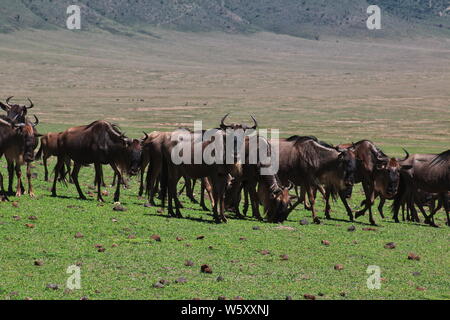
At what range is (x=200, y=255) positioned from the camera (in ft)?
37.2

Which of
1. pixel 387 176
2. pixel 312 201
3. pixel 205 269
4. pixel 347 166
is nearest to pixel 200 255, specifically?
pixel 205 269

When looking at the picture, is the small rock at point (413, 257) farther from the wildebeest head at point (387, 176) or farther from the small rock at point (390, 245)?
the wildebeest head at point (387, 176)

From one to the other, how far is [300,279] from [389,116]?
4668 centimetres

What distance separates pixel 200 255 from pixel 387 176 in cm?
654

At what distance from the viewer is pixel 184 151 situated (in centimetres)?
1520

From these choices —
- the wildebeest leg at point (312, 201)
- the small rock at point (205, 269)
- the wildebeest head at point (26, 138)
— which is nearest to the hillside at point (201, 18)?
the wildebeest head at point (26, 138)

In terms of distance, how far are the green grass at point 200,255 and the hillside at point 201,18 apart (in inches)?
5908

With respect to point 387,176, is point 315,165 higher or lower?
higher

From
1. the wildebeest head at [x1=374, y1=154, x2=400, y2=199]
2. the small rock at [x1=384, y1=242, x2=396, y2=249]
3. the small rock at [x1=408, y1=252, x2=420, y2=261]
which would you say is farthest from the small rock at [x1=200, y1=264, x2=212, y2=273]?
the wildebeest head at [x1=374, y1=154, x2=400, y2=199]

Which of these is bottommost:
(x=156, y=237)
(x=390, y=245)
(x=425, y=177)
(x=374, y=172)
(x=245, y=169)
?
(x=390, y=245)

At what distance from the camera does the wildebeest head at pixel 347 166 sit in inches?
623

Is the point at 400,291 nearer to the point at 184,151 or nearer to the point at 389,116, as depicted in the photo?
the point at 184,151

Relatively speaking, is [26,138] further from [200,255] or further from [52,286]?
[52,286]
